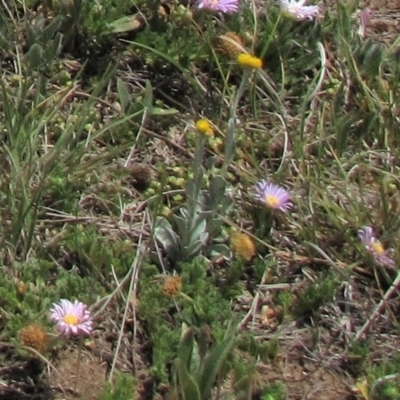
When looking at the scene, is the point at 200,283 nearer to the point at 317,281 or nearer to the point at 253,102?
the point at 317,281

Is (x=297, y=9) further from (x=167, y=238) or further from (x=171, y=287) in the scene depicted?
(x=171, y=287)


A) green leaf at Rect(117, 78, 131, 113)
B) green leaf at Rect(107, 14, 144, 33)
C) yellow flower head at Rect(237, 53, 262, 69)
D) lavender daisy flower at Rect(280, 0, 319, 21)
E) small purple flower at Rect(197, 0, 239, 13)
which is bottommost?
green leaf at Rect(117, 78, 131, 113)

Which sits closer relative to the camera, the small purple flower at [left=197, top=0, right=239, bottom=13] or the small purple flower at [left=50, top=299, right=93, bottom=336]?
the small purple flower at [left=50, top=299, right=93, bottom=336]

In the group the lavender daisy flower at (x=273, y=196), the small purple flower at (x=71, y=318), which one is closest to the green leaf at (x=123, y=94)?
the lavender daisy flower at (x=273, y=196)

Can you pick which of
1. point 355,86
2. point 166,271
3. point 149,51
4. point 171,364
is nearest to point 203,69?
point 149,51

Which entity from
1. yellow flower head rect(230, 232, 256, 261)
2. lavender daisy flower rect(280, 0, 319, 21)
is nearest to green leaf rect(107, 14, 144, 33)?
lavender daisy flower rect(280, 0, 319, 21)

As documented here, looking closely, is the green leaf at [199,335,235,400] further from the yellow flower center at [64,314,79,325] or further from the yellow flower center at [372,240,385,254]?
the yellow flower center at [372,240,385,254]
